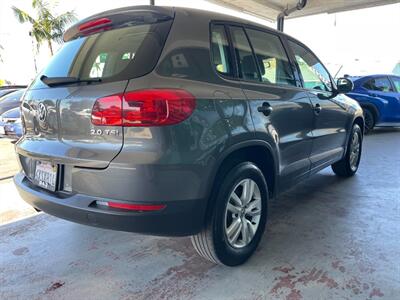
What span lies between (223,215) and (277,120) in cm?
89

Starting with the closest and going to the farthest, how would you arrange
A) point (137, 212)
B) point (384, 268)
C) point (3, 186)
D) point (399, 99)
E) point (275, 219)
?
1. point (137, 212)
2. point (384, 268)
3. point (275, 219)
4. point (3, 186)
5. point (399, 99)

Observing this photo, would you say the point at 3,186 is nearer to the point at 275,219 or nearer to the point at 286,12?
the point at 275,219

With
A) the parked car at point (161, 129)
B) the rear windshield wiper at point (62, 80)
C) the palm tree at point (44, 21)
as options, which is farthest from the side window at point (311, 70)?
the palm tree at point (44, 21)

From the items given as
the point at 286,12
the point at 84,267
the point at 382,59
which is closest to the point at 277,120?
the point at 84,267

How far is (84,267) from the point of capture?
2553 mm

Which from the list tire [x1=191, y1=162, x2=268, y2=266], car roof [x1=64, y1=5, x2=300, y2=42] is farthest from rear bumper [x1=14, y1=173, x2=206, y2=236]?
car roof [x1=64, y1=5, x2=300, y2=42]

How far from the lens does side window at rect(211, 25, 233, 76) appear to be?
2273mm

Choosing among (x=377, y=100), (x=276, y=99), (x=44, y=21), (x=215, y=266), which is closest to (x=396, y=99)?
(x=377, y=100)

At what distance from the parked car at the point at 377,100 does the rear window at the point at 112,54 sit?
763 centimetres

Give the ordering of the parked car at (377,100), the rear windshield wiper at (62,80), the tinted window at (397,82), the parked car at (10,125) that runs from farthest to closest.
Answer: the tinted window at (397,82)
the parked car at (377,100)
the parked car at (10,125)
the rear windshield wiper at (62,80)

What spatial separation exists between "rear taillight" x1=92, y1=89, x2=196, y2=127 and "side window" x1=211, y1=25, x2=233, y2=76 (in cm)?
48

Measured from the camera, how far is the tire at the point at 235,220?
224cm

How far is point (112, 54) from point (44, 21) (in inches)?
782

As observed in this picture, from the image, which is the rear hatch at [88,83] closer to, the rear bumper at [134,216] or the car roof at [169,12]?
the car roof at [169,12]
